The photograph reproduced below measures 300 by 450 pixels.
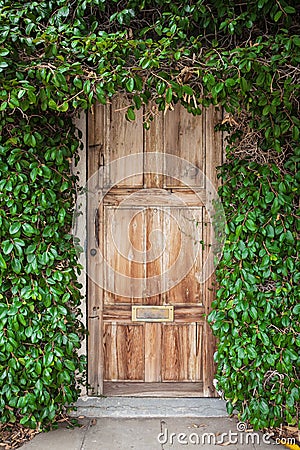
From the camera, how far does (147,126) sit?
282cm

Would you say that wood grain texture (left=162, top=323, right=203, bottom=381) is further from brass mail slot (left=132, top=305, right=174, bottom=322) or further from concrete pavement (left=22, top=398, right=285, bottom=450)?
concrete pavement (left=22, top=398, right=285, bottom=450)

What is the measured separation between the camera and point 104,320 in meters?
3.39

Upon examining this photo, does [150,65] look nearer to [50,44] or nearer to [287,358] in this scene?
[50,44]

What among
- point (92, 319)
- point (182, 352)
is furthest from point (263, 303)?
point (92, 319)

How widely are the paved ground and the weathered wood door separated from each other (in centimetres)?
27

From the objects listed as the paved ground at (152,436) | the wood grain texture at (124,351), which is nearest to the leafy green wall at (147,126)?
the paved ground at (152,436)

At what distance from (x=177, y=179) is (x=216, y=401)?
147 cm

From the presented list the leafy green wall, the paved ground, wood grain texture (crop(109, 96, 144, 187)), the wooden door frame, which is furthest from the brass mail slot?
wood grain texture (crop(109, 96, 144, 187))

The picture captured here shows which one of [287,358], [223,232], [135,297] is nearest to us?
[287,358]

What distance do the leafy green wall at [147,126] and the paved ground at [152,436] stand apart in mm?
140

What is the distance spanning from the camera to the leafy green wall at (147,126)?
2.58 m

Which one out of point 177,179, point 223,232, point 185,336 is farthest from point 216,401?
point 177,179

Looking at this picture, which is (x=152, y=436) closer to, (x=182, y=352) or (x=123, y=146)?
(x=182, y=352)

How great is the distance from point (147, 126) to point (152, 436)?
5.77 feet
